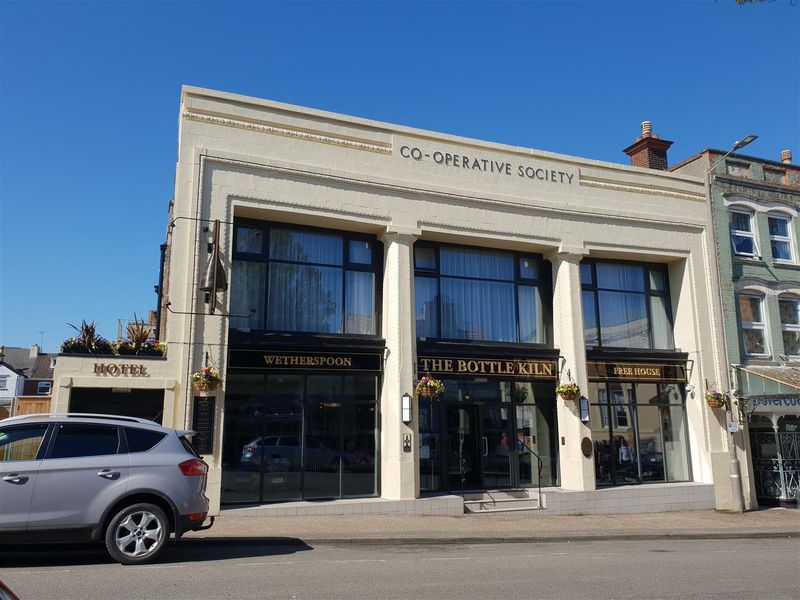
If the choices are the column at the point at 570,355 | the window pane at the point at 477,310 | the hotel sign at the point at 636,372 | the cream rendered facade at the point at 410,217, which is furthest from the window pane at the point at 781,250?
the window pane at the point at 477,310

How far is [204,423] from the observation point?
1368 cm

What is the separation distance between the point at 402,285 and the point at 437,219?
2009 millimetres

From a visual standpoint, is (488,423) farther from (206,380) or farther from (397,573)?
(397,573)

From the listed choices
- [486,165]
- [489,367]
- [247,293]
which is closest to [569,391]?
[489,367]

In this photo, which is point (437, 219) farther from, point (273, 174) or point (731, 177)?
point (731, 177)

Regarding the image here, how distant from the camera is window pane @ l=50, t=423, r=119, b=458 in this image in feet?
26.9

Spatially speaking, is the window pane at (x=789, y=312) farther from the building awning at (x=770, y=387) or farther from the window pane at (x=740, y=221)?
the window pane at (x=740, y=221)

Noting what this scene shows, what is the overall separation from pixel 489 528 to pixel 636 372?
738 centimetres

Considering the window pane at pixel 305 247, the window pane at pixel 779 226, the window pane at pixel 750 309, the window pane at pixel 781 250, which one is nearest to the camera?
the window pane at pixel 305 247

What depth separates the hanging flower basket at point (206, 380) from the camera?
13438 millimetres

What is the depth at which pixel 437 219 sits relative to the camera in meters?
16.7

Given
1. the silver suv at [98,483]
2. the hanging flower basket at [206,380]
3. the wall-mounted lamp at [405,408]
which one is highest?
the hanging flower basket at [206,380]

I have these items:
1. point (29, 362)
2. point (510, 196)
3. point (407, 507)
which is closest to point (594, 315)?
point (510, 196)

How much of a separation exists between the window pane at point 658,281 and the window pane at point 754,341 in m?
2.62
